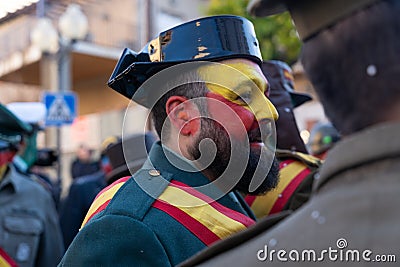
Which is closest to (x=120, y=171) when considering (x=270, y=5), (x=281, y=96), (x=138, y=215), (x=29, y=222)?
(x=29, y=222)

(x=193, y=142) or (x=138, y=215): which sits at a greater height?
(x=193, y=142)

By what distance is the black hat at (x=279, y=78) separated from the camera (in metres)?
3.20

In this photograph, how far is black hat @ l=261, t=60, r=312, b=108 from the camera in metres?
3.20

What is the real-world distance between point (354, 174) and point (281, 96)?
7.46 feet

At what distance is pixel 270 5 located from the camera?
1.09 meters

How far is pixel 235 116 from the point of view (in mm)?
1927

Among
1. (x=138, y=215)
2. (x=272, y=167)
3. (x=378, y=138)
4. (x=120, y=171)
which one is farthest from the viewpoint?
(x=120, y=171)

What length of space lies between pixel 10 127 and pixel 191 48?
2.19 meters

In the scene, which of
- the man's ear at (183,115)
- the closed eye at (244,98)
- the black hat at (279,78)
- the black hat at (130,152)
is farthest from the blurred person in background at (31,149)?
the closed eye at (244,98)

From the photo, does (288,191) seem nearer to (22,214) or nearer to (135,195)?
(135,195)

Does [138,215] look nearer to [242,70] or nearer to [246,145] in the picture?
[246,145]

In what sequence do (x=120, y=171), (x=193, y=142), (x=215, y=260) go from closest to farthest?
(x=215, y=260)
(x=193, y=142)
(x=120, y=171)

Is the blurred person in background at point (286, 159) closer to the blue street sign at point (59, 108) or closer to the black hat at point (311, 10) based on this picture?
the black hat at point (311, 10)

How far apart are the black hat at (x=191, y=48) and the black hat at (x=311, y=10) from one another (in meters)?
0.82
